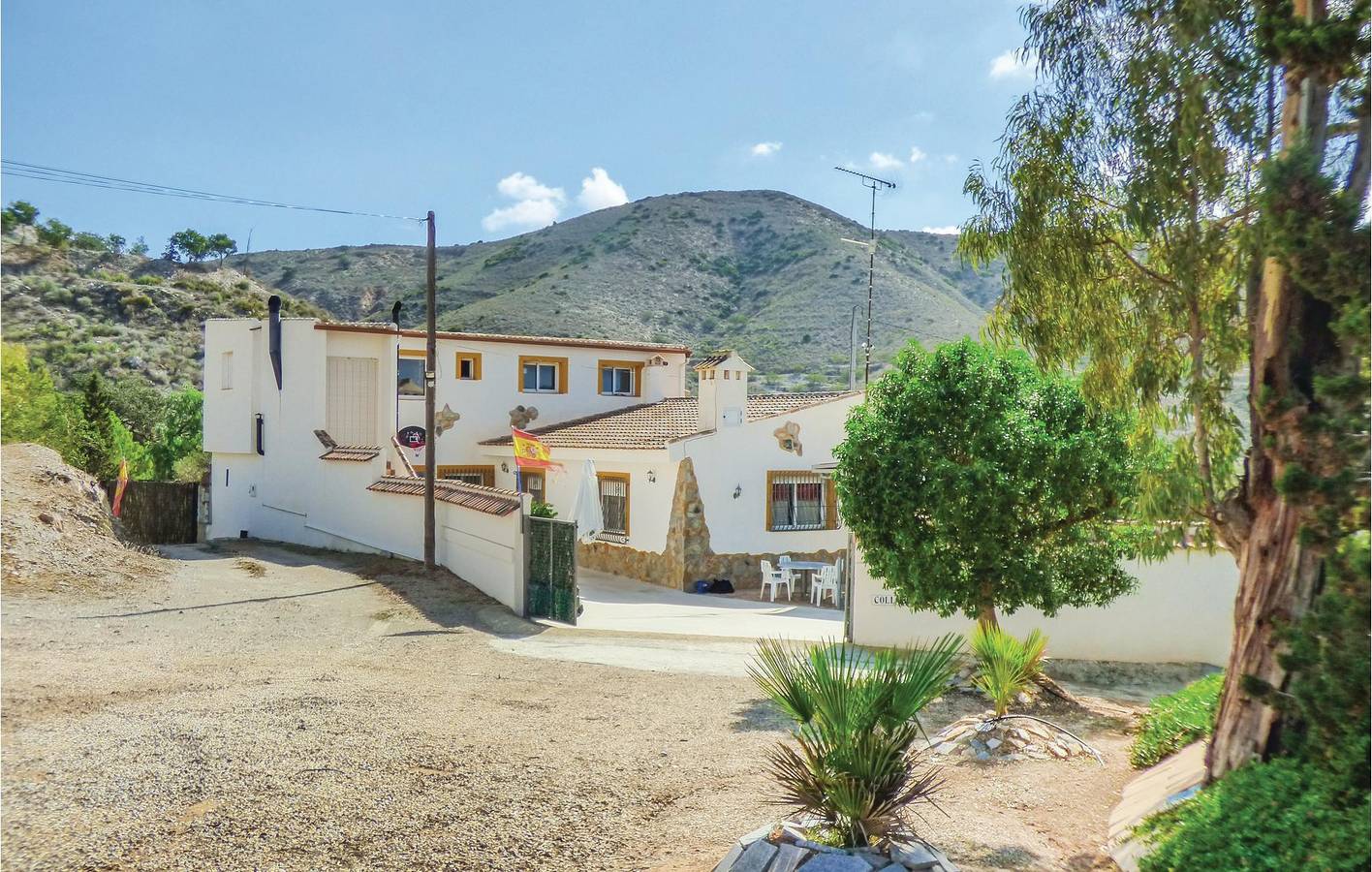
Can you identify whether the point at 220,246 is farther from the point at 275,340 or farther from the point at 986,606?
the point at 986,606

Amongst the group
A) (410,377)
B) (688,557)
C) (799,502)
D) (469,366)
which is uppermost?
(469,366)

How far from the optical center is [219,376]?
1074 inches

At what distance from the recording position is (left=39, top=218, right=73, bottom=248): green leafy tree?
2270 inches

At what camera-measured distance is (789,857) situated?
495cm

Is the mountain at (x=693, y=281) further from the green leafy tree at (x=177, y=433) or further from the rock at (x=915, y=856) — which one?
the rock at (x=915, y=856)

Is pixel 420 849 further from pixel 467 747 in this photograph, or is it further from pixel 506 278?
pixel 506 278

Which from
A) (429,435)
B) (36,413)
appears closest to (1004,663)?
(429,435)

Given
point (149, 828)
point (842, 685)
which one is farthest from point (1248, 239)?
point (149, 828)

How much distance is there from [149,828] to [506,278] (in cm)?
7264

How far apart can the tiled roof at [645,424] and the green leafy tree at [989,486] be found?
29.8 feet

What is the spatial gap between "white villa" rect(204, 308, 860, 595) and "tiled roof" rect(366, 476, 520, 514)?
7 centimetres

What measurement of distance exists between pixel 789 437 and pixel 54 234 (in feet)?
187

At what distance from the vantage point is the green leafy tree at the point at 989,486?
11.2 m

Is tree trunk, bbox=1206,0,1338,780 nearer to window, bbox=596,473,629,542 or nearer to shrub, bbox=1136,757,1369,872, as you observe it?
shrub, bbox=1136,757,1369,872
